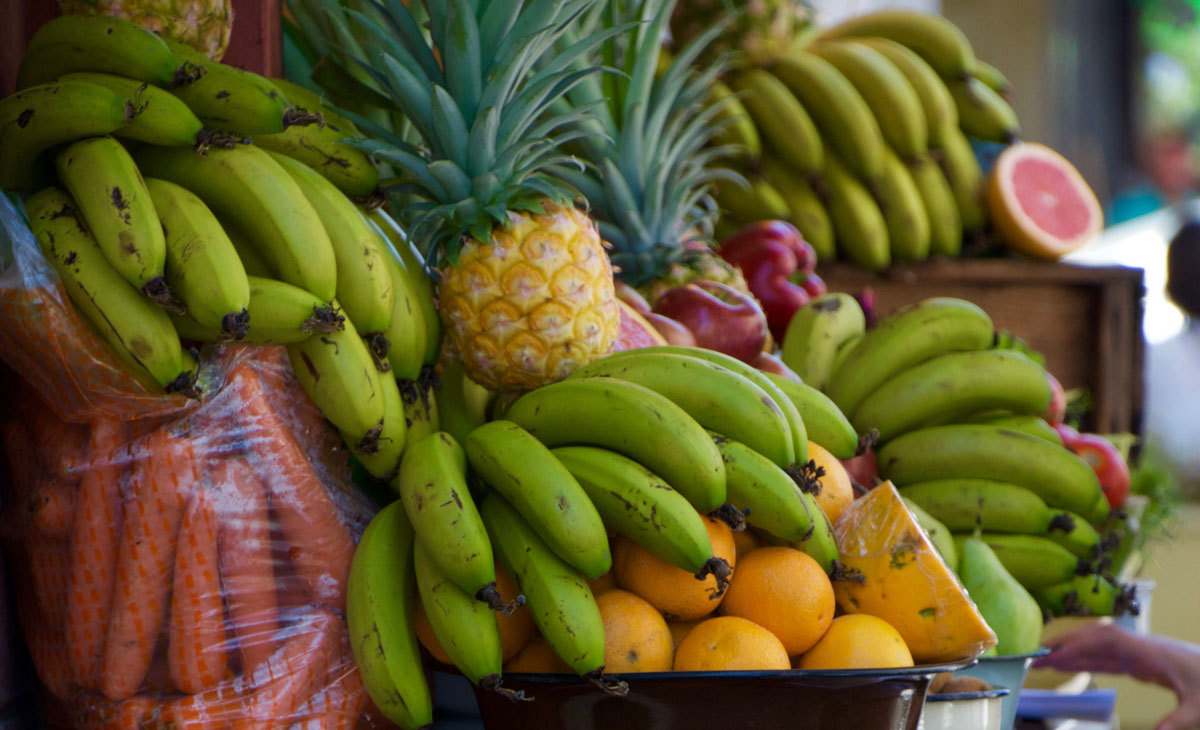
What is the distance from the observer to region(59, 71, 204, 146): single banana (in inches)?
42.3

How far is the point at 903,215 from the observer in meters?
2.81

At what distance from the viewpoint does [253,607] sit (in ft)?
3.60

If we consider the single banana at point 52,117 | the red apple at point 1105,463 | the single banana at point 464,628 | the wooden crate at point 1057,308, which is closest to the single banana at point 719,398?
the single banana at point 464,628

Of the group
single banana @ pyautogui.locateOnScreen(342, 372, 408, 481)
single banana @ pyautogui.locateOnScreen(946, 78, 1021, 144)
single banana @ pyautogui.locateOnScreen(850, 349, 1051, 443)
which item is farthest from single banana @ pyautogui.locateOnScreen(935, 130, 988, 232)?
single banana @ pyautogui.locateOnScreen(342, 372, 408, 481)

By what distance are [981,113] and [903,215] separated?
0.51 metres

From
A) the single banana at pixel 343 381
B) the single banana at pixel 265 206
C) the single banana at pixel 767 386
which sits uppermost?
the single banana at pixel 265 206

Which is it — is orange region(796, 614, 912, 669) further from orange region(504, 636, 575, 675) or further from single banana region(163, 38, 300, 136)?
single banana region(163, 38, 300, 136)

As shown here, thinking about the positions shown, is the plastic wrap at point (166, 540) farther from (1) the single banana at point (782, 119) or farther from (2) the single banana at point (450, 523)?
(1) the single banana at point (782, 119)

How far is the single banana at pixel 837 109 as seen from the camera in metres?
2.81

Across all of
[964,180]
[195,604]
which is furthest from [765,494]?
[964,180]

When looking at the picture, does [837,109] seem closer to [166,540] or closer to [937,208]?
[937,208]

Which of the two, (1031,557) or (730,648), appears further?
(1031,557)

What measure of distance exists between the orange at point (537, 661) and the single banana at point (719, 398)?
0.31m

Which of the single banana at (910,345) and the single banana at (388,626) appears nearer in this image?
the single banana at (388,626)
